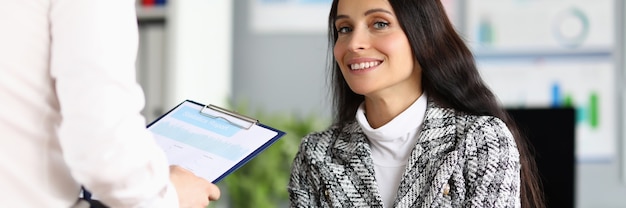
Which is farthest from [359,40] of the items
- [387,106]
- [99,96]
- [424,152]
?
[99,96]

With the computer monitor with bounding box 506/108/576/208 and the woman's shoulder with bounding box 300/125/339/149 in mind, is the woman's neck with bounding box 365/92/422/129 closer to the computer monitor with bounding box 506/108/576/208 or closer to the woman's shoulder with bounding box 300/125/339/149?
the woman's shoulder with bounding box 300/125/339/149

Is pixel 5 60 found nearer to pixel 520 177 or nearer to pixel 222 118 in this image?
pixel 222 118

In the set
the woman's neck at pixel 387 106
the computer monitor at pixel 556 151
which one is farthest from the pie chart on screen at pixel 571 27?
the woman's neck at pixel 387 106

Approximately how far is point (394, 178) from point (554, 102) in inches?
80.3

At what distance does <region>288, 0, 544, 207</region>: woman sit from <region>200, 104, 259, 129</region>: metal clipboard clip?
295 millimetres

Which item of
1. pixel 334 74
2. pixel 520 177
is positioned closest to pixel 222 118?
pixel 334 74

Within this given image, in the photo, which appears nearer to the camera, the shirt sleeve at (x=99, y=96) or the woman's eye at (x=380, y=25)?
the shirt sleeve at (x=99, y=96)

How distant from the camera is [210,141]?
1.32 metres

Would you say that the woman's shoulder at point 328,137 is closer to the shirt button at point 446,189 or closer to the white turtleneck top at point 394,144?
the white turtleneck top at point 394,144

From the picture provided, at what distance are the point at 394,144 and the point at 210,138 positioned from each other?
41cm

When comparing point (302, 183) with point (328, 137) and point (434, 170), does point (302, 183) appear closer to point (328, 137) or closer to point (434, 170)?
point (328, 137)

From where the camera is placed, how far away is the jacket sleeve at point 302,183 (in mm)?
1603

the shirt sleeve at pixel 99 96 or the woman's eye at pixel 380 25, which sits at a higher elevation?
the woman's eye at pixel 380 25

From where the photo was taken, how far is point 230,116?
4.47 ft
